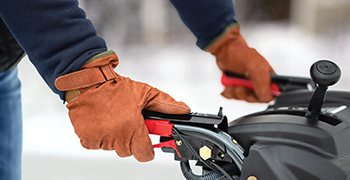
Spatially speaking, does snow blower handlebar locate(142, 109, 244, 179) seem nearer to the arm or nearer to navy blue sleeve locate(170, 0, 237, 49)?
the arm

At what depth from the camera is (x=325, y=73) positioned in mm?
596

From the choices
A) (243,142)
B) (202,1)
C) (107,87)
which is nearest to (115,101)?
(107,87)

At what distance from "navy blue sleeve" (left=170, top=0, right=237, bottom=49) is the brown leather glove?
0.44m

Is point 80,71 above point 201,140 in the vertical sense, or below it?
above

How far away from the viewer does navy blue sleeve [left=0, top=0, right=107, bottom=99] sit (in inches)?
23.5

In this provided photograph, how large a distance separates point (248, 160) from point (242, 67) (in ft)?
2.01

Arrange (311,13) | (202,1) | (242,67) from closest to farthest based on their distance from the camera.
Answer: (202,1)
(242,67)
(311,13)

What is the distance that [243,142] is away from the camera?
65 cm

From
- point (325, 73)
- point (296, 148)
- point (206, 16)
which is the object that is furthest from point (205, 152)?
point (206, 16)

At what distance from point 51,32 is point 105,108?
17 centimetres

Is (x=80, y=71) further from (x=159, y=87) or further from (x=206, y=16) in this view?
(x=159, y=87)

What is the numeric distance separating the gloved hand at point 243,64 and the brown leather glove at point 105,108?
0.56 m

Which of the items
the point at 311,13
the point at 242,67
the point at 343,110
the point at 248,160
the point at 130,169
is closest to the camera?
the point at 248,160

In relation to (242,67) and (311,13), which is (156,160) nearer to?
(242,67)
